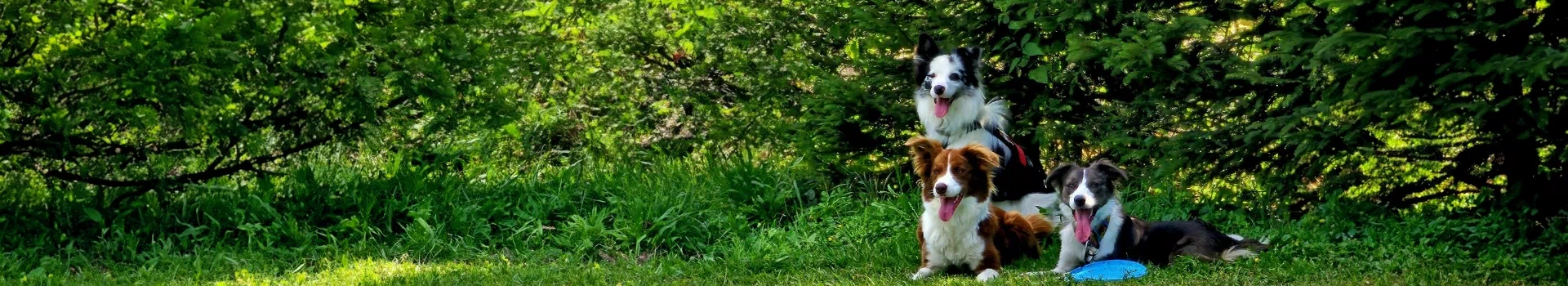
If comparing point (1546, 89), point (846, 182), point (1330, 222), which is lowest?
point (846, 182)

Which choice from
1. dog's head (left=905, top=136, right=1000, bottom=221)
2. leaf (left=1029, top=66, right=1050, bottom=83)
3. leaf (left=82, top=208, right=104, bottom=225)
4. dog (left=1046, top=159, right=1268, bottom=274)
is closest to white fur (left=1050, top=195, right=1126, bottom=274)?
dog (left=1046, top=159, right=1268, bottom=274)

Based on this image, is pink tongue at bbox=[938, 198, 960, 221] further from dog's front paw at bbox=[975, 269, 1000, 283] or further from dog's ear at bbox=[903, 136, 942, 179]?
dog's front paw at bbox=[975, 269, 1000, 283]

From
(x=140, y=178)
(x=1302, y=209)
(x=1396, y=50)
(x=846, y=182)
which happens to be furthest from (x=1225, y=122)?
(x=140, y=178)

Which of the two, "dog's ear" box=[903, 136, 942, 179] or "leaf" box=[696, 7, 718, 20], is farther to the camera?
"leaf" box=[696, 7, 718, 20]

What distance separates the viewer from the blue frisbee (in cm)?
607

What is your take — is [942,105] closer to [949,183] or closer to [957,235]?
[957,235]

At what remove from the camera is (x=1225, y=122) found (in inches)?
294

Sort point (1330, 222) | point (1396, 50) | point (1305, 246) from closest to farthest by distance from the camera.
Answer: point (1396, 50) → point (1305, 246) → point (1330, 222)

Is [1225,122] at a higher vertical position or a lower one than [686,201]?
higher

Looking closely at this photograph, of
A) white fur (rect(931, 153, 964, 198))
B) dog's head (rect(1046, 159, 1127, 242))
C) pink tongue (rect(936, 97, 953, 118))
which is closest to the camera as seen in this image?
white fur (rect(931, 153, 964, 198))

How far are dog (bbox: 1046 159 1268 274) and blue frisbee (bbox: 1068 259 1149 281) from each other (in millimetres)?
128

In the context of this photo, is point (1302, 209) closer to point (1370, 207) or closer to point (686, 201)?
point (1370, 207)

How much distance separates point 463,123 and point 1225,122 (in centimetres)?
466

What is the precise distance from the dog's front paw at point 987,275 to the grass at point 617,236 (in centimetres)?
9
